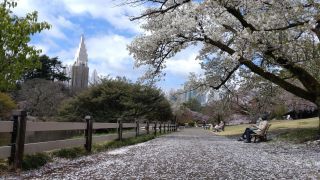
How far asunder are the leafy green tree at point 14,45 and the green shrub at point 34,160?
7.16 m

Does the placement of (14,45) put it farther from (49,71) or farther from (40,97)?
(49,71)

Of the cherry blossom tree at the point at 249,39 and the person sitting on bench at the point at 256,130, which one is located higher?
the cherry blossom tree at the point at 249,39

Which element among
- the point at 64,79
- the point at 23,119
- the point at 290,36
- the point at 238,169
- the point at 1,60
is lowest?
the point at 238,169

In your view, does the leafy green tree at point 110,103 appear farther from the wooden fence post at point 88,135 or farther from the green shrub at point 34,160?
the green shrub at point 34,160

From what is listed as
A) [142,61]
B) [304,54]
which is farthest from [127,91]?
[304,54]

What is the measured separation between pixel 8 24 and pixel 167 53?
7.47 m

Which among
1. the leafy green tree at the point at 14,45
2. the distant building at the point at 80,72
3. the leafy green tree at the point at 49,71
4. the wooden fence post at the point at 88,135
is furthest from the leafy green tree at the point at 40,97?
the wooden fence post at the point at 88,135

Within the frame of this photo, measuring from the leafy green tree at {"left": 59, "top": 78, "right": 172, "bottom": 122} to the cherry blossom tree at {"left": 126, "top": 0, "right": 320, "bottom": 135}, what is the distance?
19974 mm

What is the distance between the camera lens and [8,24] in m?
15.1

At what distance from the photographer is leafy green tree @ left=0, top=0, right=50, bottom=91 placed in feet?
50.1

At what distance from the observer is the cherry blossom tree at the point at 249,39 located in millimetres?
13008

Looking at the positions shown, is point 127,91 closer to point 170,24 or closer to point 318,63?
point 170,24

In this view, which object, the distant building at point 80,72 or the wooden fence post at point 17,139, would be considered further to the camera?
the distant building at point 80,72

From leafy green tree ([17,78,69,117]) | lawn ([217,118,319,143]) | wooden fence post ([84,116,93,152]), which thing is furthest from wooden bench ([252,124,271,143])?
leafy green tree ([17,78,69,117])
